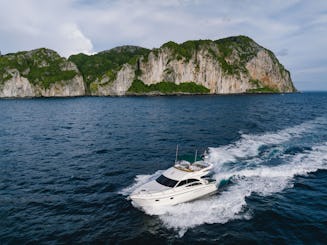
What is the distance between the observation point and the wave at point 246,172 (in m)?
24.1

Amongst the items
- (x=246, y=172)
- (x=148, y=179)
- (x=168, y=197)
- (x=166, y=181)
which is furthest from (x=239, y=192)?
(x=148, y=179)

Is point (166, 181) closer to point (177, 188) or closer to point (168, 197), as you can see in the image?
point (177, 188)

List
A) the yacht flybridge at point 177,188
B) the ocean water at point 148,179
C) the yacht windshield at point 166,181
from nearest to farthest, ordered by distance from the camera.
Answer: the ocean water at point 148,179 < the yacht flybridge at point 177,188 < the yacht windshield at point 166,181

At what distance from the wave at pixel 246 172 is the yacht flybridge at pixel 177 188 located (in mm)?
707

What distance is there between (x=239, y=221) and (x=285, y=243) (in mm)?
3832

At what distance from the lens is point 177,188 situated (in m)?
26.0

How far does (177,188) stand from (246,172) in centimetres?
1215

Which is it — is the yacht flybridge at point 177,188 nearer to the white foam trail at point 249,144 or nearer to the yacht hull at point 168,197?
the yacht hull at point 168,197

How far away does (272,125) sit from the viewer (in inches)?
2793

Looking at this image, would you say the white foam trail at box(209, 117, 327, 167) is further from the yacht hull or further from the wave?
the yacht hull

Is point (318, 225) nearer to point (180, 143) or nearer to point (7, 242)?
point (7, 242)

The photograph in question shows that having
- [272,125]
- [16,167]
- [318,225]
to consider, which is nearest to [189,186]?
[318,225]

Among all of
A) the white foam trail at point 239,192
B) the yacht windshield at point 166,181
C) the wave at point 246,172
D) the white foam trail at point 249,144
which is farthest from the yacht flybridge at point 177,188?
the white foam trail at point 249,144

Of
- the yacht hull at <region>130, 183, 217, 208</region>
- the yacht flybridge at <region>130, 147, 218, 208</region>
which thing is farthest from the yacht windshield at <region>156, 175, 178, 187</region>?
the yacht hull at <region>130, 183, 217, 208</region>
